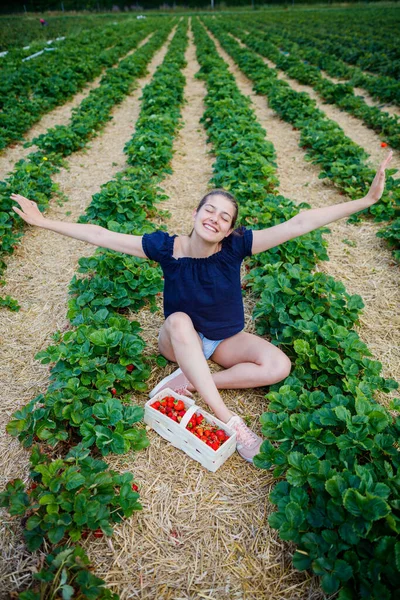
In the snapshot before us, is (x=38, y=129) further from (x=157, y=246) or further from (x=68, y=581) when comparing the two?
(x=68, y=581)

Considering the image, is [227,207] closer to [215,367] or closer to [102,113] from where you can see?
[215,367]

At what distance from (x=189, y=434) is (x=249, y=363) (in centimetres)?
67

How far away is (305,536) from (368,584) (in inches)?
11.3

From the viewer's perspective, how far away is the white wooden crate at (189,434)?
7.25 ft

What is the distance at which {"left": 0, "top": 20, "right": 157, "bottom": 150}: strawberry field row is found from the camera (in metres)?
7.84

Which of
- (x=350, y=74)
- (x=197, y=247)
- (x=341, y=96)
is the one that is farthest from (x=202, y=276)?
(x=350, y=74)

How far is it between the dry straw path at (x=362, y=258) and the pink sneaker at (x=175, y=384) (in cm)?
142

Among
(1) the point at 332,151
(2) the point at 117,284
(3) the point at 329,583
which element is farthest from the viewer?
(1) the point at 332,151


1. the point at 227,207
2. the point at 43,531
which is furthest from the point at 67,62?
the point at 43,531

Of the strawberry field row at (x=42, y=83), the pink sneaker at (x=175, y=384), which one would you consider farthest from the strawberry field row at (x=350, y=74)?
the pink sneaker at (x=175, y=384)

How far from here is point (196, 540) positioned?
2.02 m

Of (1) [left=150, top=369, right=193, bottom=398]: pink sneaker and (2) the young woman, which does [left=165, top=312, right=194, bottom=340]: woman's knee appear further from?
(1) [left=150, top=369, right=193, bottom=398]: pink sneaker

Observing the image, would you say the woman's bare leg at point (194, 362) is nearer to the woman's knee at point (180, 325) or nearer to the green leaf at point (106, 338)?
the woman's knee at point (180, 325)

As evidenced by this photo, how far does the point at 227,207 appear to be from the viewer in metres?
2.40
